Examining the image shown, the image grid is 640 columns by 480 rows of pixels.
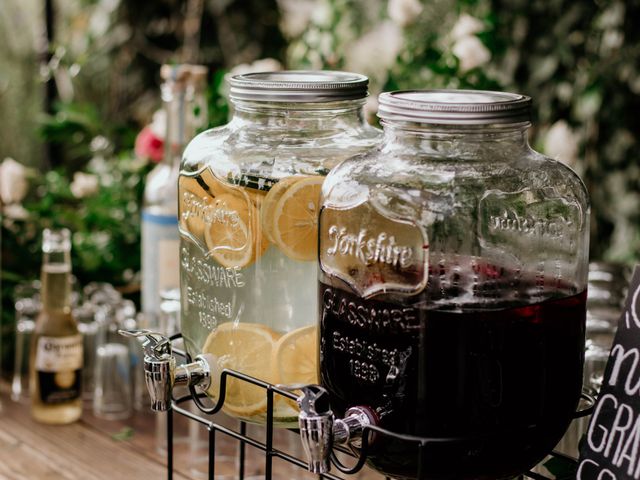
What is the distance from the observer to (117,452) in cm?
130

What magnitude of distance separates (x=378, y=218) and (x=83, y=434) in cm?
79

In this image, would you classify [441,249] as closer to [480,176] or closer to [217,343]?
[480,176]

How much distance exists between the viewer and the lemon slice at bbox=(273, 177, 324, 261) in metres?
0.80

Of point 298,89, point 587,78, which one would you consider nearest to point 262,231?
point 298,89

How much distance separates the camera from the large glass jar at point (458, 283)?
681mm

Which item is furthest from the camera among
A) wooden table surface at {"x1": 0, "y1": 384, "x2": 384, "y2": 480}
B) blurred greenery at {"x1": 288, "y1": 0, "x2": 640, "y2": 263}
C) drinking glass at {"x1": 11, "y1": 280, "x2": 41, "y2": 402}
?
blurred greenery at {"x1": 288, "y1": 0, "x2": 640, "y2": 263}

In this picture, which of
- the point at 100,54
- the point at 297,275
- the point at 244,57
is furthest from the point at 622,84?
the point at 297,275

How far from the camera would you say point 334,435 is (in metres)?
0.71

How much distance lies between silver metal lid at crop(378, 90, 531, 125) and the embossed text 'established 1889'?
82mm

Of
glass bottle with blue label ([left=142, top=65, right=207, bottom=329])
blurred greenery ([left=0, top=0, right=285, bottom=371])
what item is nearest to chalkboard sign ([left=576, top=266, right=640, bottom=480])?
glass bottle with blue label ([left=142, top=65, right=207, bottom=329])

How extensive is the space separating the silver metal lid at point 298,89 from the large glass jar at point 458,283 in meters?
0.08

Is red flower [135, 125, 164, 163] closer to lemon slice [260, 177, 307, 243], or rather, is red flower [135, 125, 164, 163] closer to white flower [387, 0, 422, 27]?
white flower [387, 0, 422, 27]

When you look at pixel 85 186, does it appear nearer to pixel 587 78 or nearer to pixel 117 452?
pixel 117 452

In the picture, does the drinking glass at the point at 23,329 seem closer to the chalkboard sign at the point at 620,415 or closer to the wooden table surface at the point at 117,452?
the wooden table surface at the point at 117,452
